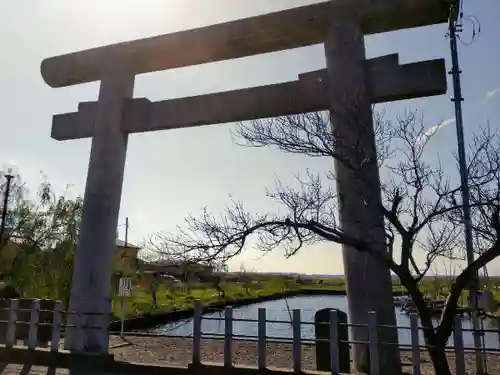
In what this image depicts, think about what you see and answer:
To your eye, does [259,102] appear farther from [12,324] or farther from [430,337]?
[12,324]

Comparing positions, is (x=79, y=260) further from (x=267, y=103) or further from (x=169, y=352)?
(x=267, y=103)

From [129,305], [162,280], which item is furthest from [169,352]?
[162,280]

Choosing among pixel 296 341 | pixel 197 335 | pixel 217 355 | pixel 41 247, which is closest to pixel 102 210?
pixel 197 335

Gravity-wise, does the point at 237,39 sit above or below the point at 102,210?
above

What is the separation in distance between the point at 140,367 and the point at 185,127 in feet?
12.1

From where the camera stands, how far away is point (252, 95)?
6711 mm

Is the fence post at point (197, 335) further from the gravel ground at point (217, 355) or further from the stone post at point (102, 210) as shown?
the stone post at point (102, 210)

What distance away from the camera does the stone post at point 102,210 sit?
6652 millimetres

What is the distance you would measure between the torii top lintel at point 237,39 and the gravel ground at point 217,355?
4.86 meters

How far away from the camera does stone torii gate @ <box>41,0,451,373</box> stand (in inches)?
223

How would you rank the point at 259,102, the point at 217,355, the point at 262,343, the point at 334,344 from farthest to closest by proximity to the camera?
the point at 217,355
the point at 259,102
the point at 262,343
the point at 334,344

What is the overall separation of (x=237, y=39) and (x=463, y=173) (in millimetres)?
3878

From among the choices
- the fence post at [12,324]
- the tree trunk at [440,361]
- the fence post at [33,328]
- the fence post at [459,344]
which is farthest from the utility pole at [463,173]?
the fence post at [12,324]

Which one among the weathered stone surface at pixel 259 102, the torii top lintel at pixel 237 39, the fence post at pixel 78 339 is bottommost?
the fence post at pixel 78 339
